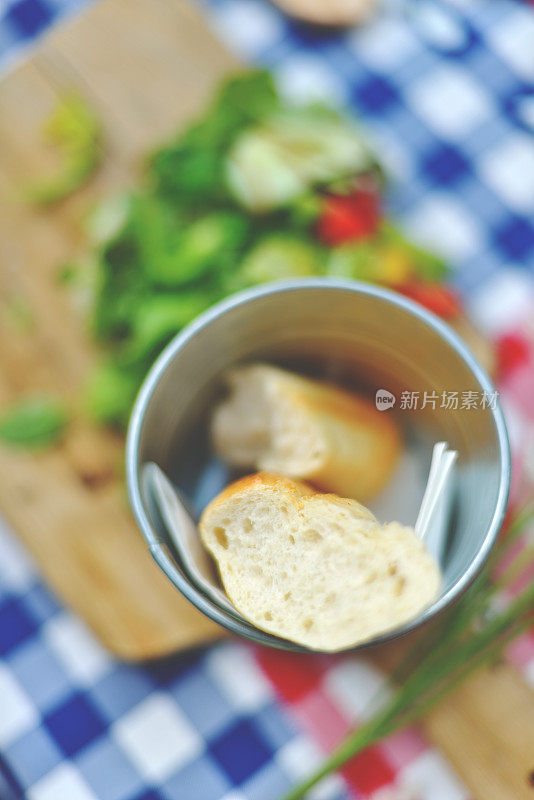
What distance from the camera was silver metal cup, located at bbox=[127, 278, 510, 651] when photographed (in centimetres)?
44

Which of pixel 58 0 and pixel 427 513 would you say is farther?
pixel 58 0

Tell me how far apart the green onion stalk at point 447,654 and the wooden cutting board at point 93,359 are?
0.06 ft

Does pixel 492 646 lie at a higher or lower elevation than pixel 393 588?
lower

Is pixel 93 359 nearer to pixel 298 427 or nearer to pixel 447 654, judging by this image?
pixel 298 427

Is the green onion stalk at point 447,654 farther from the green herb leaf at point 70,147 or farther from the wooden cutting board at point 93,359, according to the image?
the green herb leaf at point 70,147

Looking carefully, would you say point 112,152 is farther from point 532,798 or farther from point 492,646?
point 532,798

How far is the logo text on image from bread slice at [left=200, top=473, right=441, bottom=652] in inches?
4.4

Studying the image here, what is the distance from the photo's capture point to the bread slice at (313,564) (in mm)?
419

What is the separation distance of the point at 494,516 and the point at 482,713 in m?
0.24

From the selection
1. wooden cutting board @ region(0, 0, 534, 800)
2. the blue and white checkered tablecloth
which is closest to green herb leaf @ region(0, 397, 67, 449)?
wooden cutting board @ region(0, 0, 534, 800)

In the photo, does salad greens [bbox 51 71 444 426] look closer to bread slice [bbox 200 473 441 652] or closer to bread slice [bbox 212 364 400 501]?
bread slice [bbox 212 364 400 501]

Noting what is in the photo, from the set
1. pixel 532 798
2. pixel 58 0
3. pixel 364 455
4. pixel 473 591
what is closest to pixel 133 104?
pixel 58 0

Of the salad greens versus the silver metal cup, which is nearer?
the silver metal cup

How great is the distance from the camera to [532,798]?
57cm
